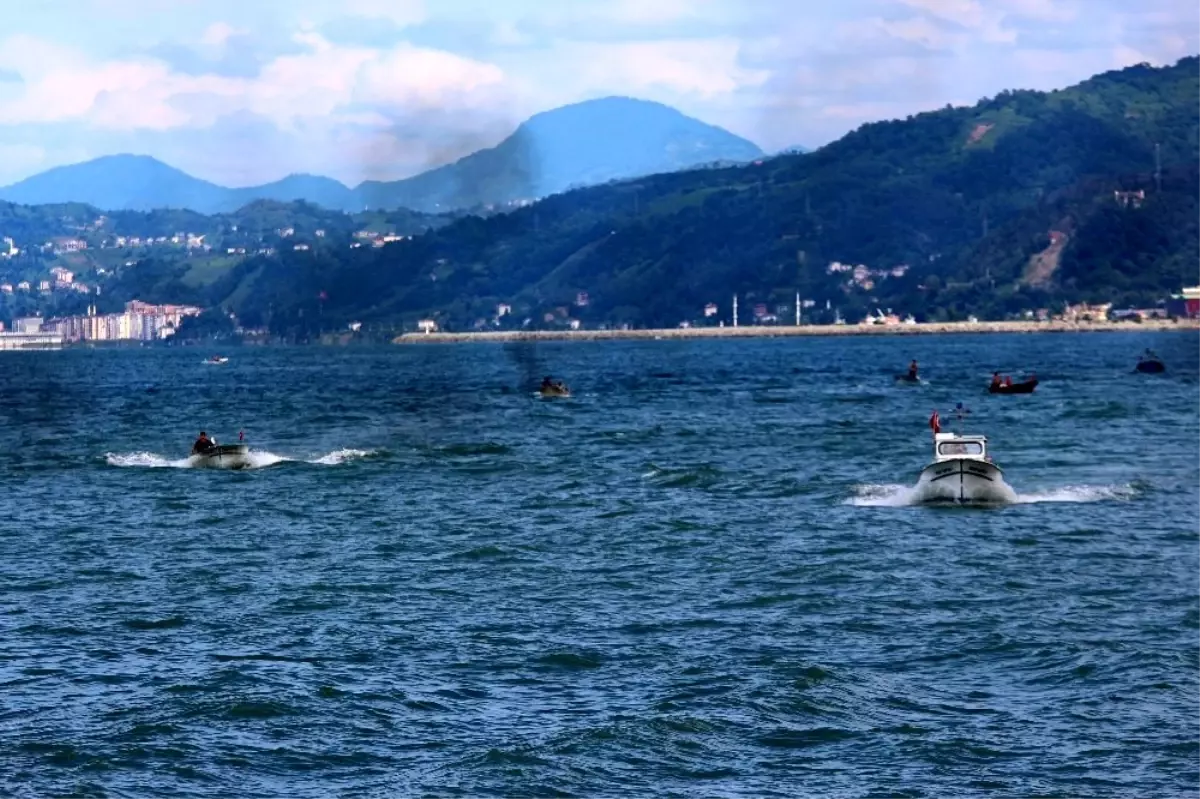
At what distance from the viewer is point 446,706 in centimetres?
3503

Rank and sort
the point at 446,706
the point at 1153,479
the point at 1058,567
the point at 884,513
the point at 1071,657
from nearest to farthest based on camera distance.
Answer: the point at 446,706
the point at 1071,657
the point at 1058,567
the point at 884,513
the point at 1153,479

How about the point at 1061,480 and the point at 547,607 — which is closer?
the point at 547,607

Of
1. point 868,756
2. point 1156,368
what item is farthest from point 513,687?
point 1156,368

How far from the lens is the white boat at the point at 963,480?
63625 millimetres

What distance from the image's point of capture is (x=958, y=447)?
65375mm

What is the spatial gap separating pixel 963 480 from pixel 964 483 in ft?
0.35

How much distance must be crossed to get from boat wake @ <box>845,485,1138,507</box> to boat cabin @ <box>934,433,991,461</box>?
1659 mm

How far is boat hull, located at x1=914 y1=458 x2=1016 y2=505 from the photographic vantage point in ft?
209

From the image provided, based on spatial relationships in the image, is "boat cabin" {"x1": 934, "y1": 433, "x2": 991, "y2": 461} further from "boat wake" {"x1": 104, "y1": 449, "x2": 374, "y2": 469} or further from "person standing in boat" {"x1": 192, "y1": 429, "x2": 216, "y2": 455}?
"person standing in boat" {"x1": 192, "y1": 429, "x2": 216, "y2": 455}

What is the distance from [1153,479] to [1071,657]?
38103 mm

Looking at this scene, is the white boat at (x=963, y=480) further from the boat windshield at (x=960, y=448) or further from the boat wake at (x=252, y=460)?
the boat wake at (x=252, y=460)

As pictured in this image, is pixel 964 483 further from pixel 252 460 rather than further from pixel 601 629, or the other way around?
pixel 252 460

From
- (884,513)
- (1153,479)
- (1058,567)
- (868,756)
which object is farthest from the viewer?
(1153,479)

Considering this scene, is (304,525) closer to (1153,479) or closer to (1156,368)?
(1153,479)
